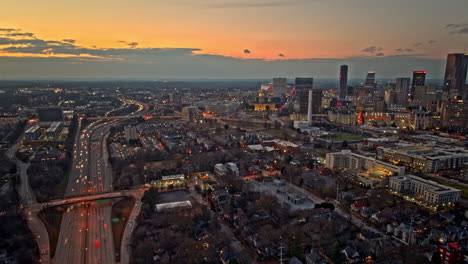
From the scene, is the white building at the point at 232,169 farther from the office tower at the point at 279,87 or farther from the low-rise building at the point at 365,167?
the office tower at the point at 279,87

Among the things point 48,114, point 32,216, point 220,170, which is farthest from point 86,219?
point 48,114

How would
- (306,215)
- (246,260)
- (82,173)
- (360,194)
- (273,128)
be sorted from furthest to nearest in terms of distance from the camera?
(273,128), (82,173), (360,194), (306,215), (246,260)

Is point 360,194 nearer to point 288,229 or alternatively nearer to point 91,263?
point 288,229

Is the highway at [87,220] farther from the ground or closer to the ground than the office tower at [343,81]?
closer to the ground

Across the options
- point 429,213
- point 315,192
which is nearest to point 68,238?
point 315,192

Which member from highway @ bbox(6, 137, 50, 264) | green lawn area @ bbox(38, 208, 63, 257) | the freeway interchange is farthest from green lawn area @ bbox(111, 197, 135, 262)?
highway @ bbox(6, 137, 50, 264)

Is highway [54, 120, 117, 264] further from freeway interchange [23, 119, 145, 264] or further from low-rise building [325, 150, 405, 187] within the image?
low-rise building [325, 150, 405, 187]

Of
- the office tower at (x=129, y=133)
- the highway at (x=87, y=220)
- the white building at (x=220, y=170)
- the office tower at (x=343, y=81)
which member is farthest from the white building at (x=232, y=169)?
the office tower at (x=343, y=81)
